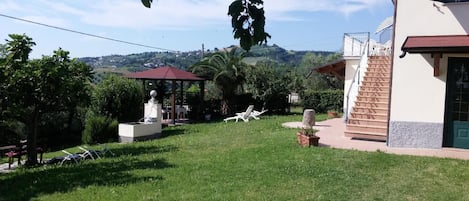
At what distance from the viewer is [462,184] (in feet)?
26.0

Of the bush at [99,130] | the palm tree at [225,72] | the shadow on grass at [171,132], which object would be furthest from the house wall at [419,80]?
the palm tree at [225,72]

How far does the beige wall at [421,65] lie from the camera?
11.1 m

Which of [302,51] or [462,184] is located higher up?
[302,51]

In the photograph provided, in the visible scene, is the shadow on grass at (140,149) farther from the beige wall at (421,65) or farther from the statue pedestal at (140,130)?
the beige wall at (421,65)

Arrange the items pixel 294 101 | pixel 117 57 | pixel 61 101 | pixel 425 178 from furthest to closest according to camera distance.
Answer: pixel 117 57 < pixel 294 101 < pixel 61 101 < pixel 425 178

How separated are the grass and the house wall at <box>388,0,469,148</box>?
1704mm

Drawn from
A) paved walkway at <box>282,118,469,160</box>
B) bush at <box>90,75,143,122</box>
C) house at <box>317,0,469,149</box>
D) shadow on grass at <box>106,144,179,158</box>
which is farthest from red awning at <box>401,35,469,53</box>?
bush at <box>90,75,143,122</box>

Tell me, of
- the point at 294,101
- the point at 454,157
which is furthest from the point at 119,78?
the point at 294,101

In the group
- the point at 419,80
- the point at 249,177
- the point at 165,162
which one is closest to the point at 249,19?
the point at 249,177

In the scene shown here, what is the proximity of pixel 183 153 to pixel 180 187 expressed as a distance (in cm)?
381

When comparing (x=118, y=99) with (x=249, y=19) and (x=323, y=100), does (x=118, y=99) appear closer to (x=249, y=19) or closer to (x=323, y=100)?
(x=323, y=100)

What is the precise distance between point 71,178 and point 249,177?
12.7 ft

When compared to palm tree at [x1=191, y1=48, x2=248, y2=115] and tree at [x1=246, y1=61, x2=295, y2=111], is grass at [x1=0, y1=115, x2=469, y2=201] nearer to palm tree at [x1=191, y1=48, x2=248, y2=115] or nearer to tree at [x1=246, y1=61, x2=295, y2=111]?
tree at [x1=246, y1=61, x2=295, y2=111]

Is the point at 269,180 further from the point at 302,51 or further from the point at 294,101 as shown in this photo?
the point at 302,51
